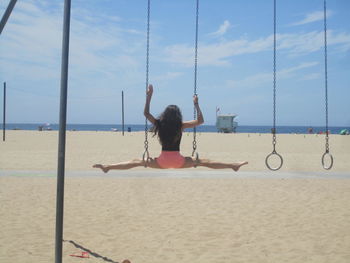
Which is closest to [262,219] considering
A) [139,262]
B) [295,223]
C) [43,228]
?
[295,223]

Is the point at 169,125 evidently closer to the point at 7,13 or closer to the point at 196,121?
the point at 196,121

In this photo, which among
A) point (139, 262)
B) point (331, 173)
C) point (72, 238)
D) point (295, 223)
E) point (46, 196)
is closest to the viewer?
point (139, 262)

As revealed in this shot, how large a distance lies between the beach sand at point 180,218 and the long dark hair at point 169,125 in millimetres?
1908

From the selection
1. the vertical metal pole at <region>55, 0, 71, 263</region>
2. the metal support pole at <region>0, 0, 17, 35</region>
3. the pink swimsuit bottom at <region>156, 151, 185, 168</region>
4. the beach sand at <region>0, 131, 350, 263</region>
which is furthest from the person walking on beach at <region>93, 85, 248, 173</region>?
the metal support pole at <region>0, 0, 17, 35</region>

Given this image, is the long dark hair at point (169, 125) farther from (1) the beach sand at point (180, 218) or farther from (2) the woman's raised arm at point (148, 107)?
(1) the beach sand at point (180, 218)

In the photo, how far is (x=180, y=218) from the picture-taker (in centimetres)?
762

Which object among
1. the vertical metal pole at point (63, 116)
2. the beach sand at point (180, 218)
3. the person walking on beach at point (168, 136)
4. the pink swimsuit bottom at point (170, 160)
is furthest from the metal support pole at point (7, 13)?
the beach sand at point (180, 218)

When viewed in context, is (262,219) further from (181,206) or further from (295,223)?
(181,206)

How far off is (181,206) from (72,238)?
2977 mm

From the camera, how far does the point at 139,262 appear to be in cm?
545

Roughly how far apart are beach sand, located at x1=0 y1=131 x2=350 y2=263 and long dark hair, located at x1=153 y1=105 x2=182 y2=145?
1908 millimetres

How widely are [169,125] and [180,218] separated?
110 inches

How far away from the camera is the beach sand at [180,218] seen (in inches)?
230

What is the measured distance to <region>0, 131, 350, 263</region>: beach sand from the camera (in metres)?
5.84
